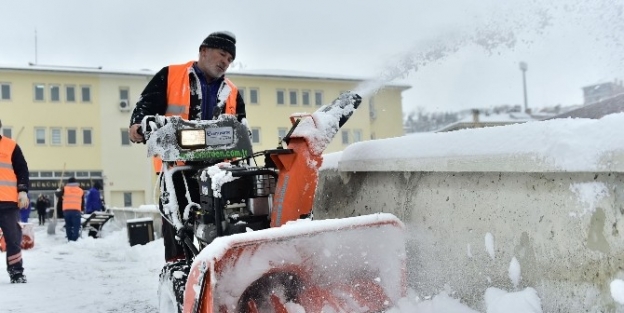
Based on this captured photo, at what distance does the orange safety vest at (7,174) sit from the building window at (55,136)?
105 feet

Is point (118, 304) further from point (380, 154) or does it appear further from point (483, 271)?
point (483, 271)

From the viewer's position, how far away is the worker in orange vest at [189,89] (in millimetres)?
3355

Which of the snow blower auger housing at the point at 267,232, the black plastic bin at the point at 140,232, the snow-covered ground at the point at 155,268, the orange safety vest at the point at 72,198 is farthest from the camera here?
the orange safety vest at the point at 72,198

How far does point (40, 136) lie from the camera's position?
114 ft

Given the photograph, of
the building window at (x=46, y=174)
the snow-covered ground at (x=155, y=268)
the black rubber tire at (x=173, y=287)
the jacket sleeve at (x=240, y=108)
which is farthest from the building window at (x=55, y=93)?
Answer: the black rubber tire at (x=173, y=287)

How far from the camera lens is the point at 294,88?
1518 inches

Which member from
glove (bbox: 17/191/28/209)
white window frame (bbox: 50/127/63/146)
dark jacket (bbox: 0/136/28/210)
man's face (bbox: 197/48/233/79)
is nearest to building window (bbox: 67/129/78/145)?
white window frame (bbox: 50/127/63/146)

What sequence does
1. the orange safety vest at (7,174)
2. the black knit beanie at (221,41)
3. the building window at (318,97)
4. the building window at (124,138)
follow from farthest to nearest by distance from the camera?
the building window at (318,97) → the building window at (124,138) → the orange safety vest at (7,174) → the black knit beanie at (221,41)

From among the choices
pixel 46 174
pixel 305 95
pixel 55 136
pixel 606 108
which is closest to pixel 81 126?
pixel 55 136

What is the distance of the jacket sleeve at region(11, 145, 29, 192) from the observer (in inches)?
235

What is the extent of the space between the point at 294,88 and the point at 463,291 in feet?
120

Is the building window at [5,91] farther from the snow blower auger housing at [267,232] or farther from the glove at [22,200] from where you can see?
the snow blower auger housing at [267,232]

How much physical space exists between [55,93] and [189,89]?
3610 cm

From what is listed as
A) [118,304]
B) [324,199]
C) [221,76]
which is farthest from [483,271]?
[118,304]
